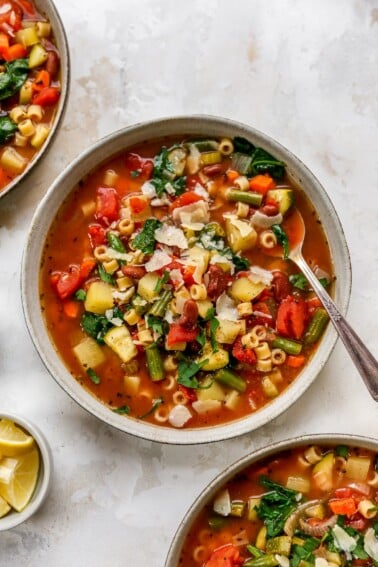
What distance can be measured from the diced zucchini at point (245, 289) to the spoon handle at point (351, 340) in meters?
0.26

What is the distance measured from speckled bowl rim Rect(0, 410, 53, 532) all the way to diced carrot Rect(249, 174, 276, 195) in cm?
180

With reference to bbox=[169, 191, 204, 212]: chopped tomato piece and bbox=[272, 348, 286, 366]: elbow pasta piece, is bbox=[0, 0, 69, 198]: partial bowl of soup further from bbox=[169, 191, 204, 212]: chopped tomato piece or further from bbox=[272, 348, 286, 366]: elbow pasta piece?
bbox=[272, 348, 286, 366]: elbow pasta piece

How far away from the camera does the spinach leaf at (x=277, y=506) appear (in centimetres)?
490

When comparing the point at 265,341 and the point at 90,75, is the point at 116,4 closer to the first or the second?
the point at 90,75

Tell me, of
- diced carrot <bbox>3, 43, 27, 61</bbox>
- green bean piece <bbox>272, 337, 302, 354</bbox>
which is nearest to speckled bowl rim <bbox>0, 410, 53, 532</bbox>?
green bean piece <bbox>272, 337, 302, 354</bbox>

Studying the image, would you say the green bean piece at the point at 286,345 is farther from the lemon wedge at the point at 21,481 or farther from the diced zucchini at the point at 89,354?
the lemon wedge at the point at 21,481

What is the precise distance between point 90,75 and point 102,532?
2.65 metres

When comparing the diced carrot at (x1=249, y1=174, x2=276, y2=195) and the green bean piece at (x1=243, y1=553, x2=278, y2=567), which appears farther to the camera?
the diced carrot at (x1=249, y1=174, x2=276, y2=195)

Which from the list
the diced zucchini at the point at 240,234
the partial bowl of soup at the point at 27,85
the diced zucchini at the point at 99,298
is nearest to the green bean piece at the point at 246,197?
the diced zucchini at the point at 240,234

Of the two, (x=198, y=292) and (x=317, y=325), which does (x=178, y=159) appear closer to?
(x=198, y=292)

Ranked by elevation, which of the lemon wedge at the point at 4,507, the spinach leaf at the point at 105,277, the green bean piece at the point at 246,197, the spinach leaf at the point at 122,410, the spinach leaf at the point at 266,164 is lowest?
the lemon wedge at the point at 4,507

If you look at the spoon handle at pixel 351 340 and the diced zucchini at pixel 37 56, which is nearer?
the spoon handle at pixel 351 340

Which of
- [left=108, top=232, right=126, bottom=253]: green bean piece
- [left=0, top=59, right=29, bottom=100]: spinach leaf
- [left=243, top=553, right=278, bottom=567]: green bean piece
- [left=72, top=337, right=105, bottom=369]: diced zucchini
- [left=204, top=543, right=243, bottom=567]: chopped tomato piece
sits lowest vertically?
[left=204, top=543, right=243, bottom=567]: chopped tomato piece

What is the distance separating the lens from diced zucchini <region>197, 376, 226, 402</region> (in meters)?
4.98
